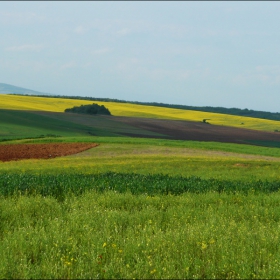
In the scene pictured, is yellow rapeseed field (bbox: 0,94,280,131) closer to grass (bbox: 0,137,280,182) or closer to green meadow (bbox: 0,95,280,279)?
grass (bbox: 0,137,280,182)

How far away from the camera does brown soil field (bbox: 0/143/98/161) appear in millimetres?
37438

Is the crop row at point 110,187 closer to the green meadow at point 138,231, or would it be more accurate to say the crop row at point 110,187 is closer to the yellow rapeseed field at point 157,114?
the green meadow at point 138,231

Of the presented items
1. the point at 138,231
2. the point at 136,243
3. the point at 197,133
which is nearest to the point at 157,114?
the point at 197,133

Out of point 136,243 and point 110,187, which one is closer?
point 136,243

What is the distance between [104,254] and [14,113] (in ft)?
232

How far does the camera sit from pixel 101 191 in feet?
50.7

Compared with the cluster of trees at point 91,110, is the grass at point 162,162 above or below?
below

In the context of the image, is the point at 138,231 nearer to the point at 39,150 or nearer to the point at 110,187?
the point at 110,187

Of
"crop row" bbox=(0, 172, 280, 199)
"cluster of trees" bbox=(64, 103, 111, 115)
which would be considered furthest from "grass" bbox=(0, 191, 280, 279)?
"cluster of trees" bbox=(64, 103, 111, 115)

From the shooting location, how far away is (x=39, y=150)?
4094 centimetres

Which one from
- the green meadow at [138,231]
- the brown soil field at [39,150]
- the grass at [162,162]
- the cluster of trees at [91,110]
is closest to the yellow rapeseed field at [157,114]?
the cluster of trees at [91,110]

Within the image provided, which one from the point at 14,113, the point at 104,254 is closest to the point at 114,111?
the point at 14,113

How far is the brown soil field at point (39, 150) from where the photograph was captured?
3744cm

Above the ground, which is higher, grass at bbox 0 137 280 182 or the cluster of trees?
the cluster of trees
